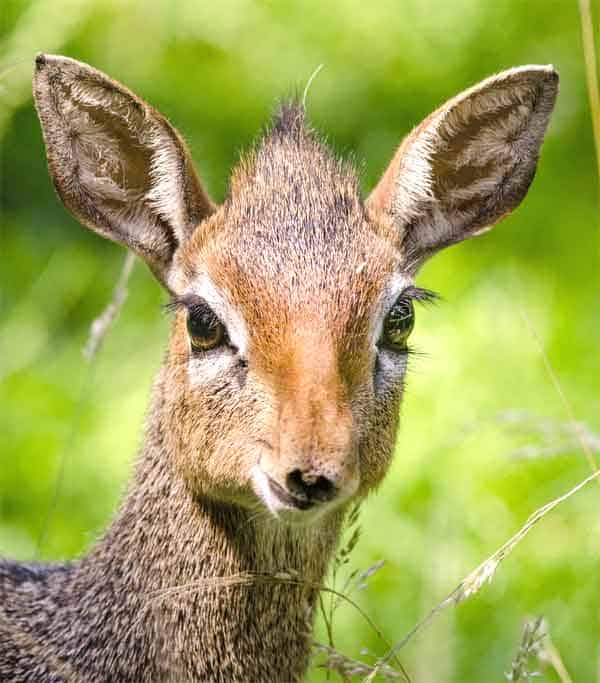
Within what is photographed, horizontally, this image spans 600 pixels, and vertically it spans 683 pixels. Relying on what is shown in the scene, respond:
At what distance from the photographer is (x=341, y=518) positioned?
15.2 feet

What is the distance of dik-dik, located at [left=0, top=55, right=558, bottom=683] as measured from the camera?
4160 millimetres

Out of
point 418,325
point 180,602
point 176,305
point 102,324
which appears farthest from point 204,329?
point 418,325

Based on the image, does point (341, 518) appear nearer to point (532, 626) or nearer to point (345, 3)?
point (532, 626)

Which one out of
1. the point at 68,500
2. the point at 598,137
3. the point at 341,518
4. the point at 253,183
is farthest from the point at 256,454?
the point at 68,500

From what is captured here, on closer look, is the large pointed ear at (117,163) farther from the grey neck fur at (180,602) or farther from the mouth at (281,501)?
the mouth at (281,501)

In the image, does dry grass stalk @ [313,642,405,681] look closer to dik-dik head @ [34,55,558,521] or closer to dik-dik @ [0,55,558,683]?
dik-dik @ [0,55,558,683]

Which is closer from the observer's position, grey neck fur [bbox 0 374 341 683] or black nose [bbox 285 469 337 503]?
black nose [bbox 285 469 337 503]

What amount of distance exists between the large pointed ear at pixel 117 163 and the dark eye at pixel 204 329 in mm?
376

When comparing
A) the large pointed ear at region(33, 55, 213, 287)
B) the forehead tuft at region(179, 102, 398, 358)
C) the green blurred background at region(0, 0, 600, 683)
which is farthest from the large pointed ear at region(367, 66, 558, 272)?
the large pointed ear at region(33, 55, 213, 287)

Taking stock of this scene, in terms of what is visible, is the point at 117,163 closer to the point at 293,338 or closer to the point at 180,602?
the point at 293,338

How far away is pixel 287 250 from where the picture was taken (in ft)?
14.3

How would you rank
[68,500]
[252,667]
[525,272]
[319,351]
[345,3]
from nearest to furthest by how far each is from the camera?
[319,351] → [252,667] → [68,500] → [525,272] → [345,3]

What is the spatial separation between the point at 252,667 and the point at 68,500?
7.66 feet

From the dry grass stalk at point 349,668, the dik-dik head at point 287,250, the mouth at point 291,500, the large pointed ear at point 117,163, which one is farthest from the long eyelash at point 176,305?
the dry grass stalk at point 349,668
